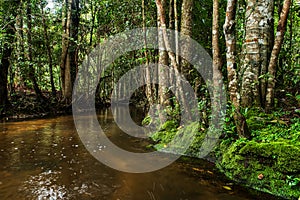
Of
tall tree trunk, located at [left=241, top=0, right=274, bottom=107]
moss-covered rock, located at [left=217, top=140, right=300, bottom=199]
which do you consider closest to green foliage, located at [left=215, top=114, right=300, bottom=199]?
moss-covered rock, located at [left=217, top=140, right=300, bottom=199]

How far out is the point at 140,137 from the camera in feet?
27.8

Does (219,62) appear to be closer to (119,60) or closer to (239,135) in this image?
(239,135)

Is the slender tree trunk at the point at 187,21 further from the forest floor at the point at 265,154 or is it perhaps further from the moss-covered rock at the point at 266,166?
the moss-covered rock at the point at 266,166

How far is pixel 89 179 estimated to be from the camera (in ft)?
15.5

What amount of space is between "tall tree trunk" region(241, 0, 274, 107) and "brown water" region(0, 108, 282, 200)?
6.26 feet

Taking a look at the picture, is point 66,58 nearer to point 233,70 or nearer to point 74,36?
point 74,36

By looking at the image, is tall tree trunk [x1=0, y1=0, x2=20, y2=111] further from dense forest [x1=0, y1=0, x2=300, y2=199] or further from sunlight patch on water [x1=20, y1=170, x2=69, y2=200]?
sunlight patch on water [x1=20, y1=170, x2=69, y2=200]

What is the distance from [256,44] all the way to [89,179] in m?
4.48

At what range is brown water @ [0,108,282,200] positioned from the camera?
3.98 meters

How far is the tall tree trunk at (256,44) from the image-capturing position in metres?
5.83

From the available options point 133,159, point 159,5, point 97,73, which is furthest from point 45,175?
point 97,73

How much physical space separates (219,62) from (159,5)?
255 cm

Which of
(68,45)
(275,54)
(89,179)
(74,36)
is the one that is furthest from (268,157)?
(74,36)

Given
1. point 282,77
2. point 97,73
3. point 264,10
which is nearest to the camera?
point 264,10
